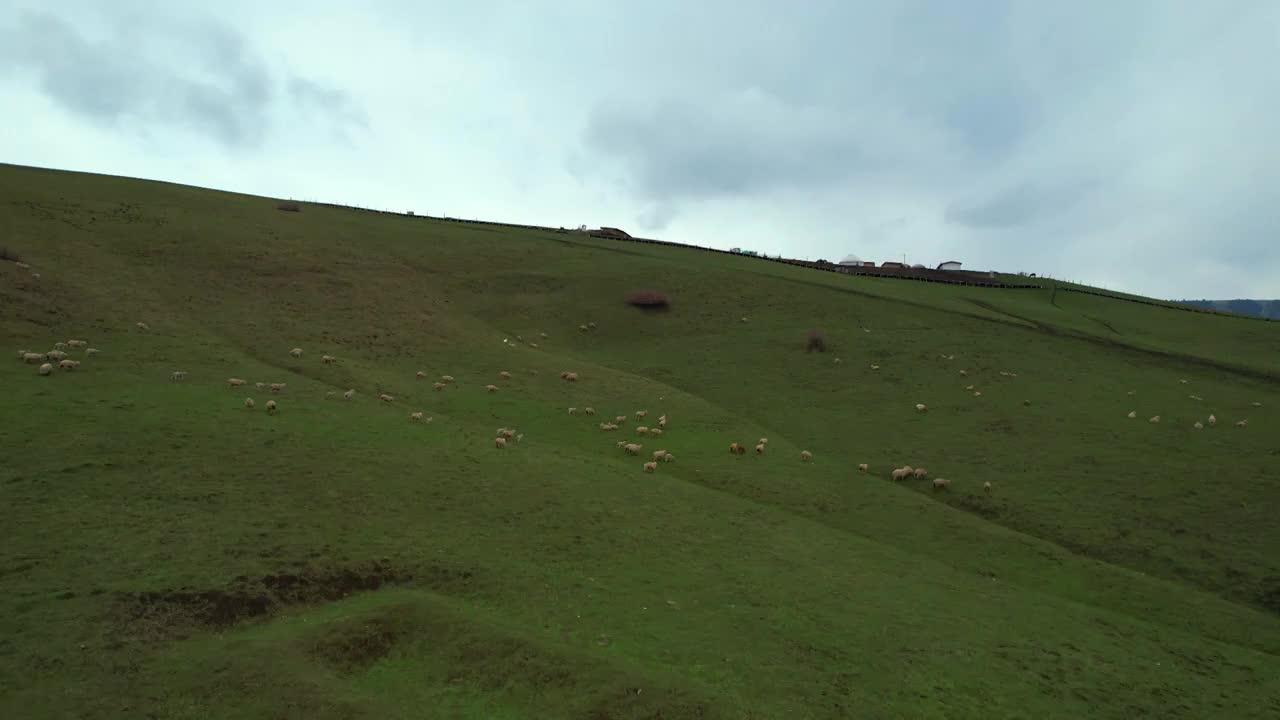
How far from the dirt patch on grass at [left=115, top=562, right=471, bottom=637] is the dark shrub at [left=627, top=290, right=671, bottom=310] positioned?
140ft

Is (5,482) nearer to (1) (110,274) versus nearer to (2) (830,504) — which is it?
(2) (830,504)

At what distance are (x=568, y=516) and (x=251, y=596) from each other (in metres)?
8.92

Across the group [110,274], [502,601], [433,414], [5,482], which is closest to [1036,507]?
[502,601]

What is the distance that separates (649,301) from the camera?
193 feet

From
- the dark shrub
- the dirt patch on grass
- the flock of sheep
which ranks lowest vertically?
the dirt patch on grass

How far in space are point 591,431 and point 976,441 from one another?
749 inches

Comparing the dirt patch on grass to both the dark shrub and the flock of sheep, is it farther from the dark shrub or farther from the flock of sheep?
the dark shrub

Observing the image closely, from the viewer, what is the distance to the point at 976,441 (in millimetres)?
35594

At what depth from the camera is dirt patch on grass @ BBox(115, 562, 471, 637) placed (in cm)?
1339

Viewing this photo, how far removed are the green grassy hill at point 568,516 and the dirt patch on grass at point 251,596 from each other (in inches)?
2.8

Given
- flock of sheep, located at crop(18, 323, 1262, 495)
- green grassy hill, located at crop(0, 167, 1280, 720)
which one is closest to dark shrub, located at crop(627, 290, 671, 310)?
green grassy hill, located at crop(0, 167, 1280, 720)

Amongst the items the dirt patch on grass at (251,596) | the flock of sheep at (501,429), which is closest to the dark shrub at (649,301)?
the flock of sheep at (501,429)

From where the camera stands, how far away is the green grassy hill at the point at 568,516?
13578 mm

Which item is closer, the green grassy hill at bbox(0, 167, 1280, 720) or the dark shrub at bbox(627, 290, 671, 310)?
the green grassy hill at bbox(0, 167, 1280, 720)
